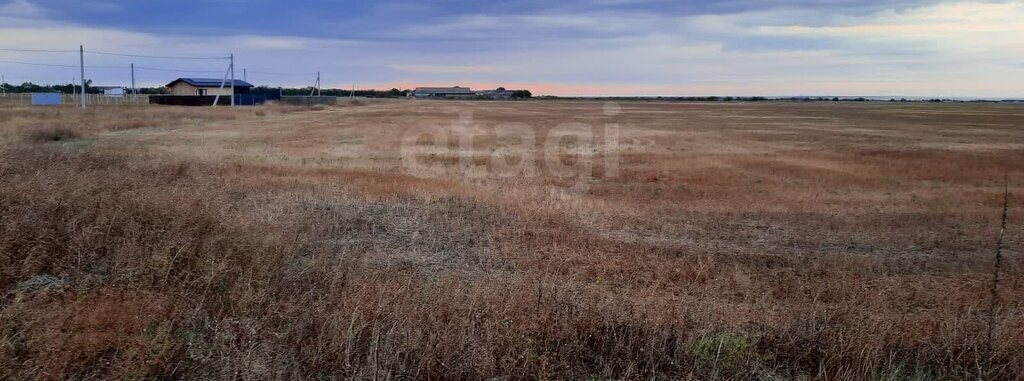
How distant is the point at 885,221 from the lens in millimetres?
13617

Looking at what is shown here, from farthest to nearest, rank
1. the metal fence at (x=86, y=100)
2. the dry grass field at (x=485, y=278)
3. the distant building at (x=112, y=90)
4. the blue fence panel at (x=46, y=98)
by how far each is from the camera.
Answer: the distant building at (x=112, y=90) < the blue fence panel at (x=46, y=98) < the metal fence at (x=86, y=100) < the dry grass field at (x=485, y=278)

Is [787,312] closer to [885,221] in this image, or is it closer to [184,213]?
[184,213]

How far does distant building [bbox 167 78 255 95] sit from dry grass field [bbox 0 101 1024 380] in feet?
276

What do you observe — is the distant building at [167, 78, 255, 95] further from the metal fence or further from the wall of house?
the metal fence

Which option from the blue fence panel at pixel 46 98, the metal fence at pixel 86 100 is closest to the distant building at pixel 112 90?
the metal fence at pixel 86 100

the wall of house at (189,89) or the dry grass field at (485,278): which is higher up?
the wall of house at (189,89)

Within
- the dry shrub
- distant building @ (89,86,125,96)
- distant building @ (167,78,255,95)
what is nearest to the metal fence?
distant building @ (167,78,255,95)

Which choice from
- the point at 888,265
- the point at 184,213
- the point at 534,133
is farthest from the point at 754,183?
the point at 534,133

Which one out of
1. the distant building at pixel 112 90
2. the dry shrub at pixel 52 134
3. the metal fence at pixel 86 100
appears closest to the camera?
the dry shrub at pixel 52 134

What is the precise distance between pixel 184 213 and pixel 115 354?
388 cm

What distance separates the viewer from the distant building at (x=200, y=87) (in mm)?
92750

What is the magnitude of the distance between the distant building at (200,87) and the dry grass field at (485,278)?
276 ft

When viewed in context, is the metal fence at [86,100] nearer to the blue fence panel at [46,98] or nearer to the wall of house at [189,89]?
the blue fence panel at [46,98]

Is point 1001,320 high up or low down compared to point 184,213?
down
